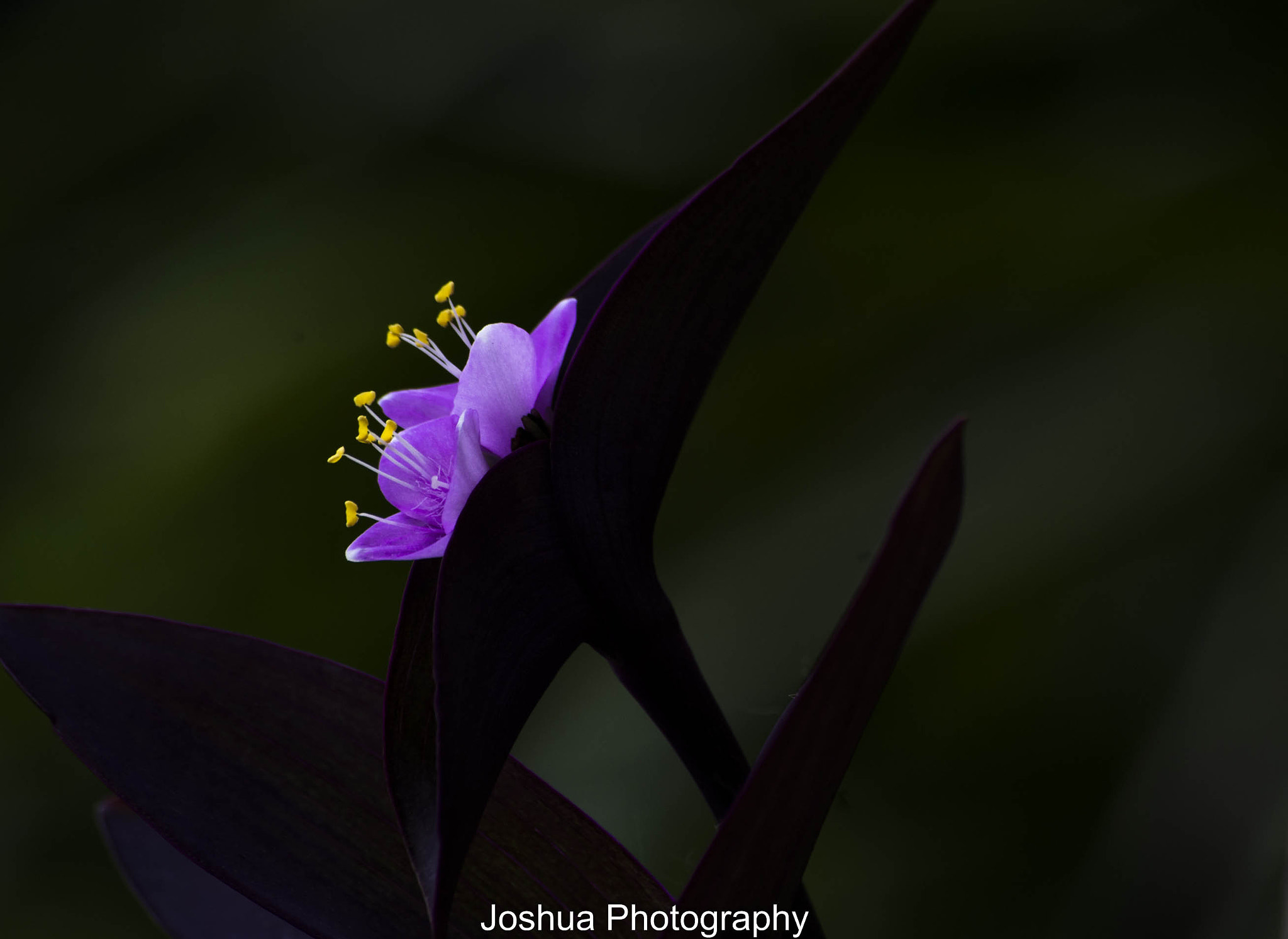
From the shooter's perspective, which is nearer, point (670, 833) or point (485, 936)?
point (485, 936)

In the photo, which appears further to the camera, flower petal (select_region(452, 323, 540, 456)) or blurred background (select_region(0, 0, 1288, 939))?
blurred background (select_region(0, 0, 1288, 939))

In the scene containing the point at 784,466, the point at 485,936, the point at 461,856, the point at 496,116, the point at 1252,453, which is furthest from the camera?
the point at 496,116

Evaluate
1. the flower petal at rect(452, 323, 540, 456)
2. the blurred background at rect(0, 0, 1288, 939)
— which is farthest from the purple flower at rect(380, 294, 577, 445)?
the blurred background at rect(0, 0, 1288, 939)

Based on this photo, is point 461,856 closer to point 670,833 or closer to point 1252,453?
point 670,833

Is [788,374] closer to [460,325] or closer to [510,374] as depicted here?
[460,325]

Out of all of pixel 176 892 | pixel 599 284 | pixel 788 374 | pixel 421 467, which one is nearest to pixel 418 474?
pixel 421 467

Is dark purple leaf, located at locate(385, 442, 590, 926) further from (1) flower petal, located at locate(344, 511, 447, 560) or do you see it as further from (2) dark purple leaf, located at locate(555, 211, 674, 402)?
(2) dark purple leaf, located at locate(555, 211, 674, 402)

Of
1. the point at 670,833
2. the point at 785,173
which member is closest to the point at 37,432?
the point at 670,833
